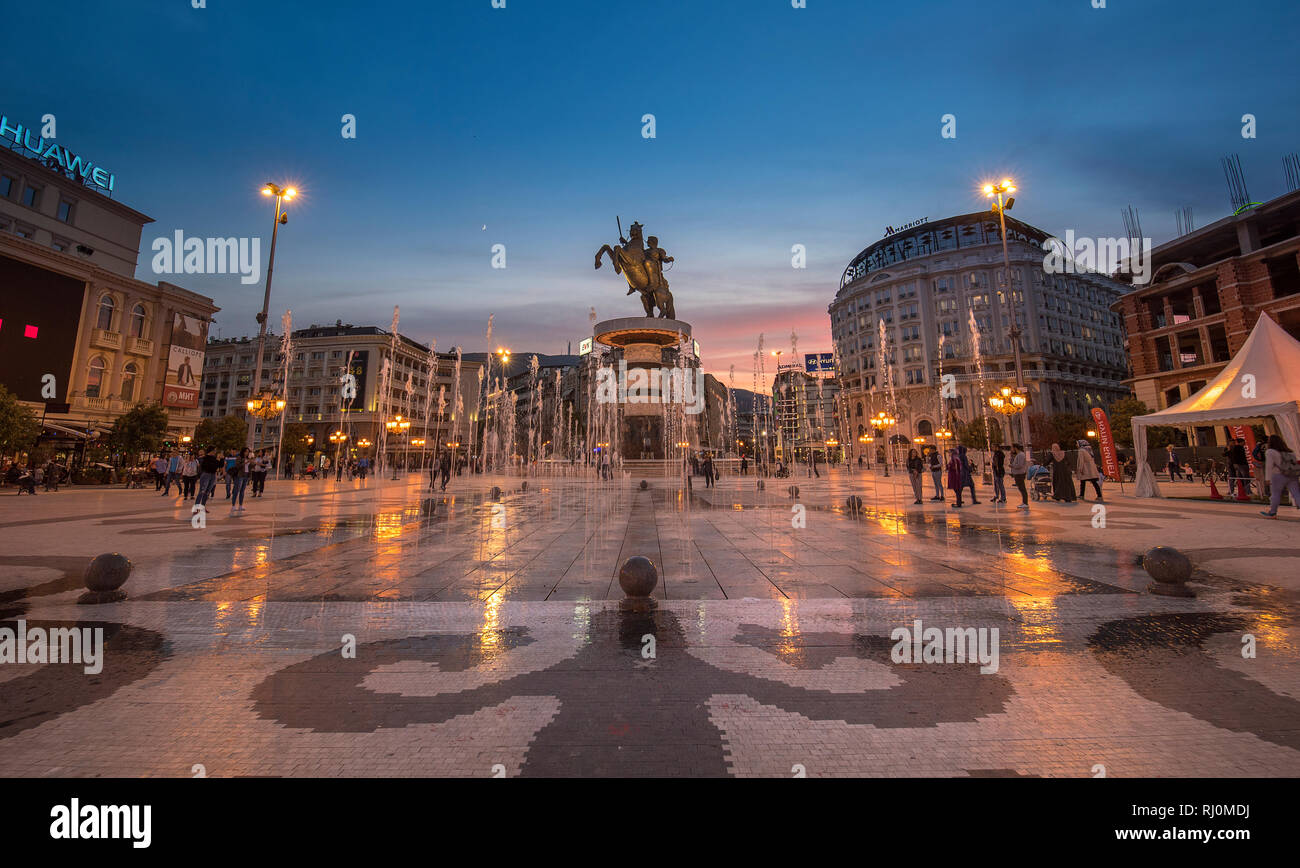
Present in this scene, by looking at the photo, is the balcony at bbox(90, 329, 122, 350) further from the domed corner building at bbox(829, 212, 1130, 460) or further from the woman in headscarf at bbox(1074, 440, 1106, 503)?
the domed corner building at bbox(829, 212, 1130, 460)

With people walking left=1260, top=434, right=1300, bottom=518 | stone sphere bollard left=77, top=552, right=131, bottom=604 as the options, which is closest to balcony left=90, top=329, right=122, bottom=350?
stone sphere bollard left=77, top=552, right=131, bottom=604

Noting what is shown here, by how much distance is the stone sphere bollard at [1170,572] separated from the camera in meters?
5.93

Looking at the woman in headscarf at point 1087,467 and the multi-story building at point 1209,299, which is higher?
the multi-story building at point 1209,299

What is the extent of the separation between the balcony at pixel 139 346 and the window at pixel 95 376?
6.96 ft

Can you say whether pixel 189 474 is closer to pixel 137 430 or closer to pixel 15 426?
pixel 15 426

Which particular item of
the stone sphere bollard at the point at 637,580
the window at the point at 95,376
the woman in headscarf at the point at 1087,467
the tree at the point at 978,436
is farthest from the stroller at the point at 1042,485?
the window at the point at 95,376

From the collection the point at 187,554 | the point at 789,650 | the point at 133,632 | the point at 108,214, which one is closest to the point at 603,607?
the point at 789,650

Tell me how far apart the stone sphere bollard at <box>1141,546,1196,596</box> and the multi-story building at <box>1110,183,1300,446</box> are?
1963 inches

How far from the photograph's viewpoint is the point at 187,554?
8922 millimetres

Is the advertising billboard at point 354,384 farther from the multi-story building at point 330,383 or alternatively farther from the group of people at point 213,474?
the group of people at point 213,474

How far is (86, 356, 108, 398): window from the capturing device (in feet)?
134
